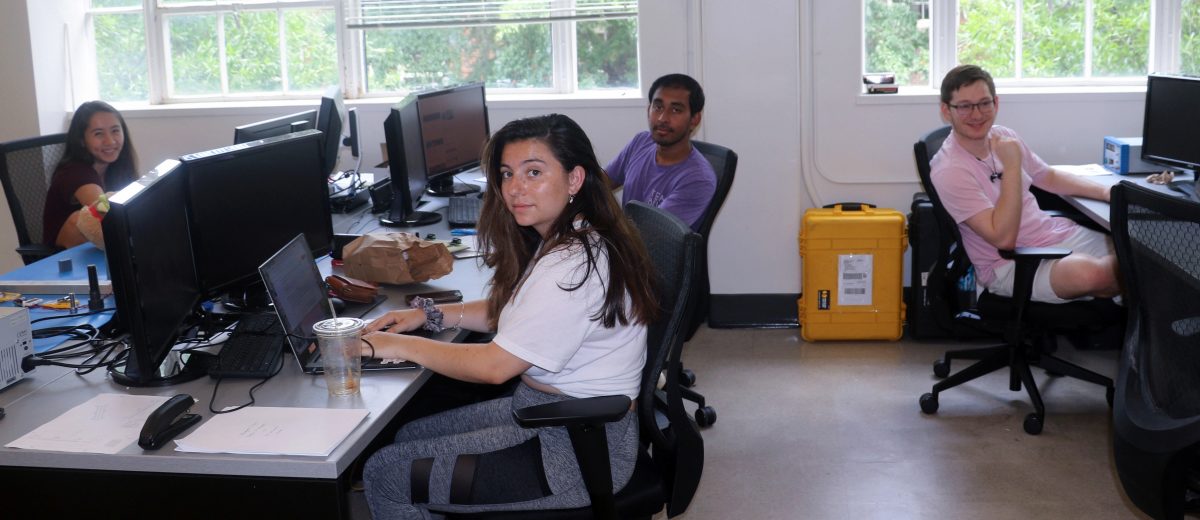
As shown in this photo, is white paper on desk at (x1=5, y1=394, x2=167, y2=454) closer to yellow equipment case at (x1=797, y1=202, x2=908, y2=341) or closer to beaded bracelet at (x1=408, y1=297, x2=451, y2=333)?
beaded bracelet at (x1=408, y1=297, x2=451, y2=333)

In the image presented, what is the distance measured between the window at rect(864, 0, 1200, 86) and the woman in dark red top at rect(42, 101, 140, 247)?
3.12m

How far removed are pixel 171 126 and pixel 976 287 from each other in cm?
385

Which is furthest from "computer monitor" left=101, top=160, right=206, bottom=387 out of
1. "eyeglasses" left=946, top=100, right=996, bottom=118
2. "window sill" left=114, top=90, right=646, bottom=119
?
"window sill" left=114, top=90, right=646, bottom=119

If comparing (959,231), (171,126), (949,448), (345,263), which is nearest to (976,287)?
(959,231)

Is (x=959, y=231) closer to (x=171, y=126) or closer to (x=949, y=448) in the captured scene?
(x=949, y=448)

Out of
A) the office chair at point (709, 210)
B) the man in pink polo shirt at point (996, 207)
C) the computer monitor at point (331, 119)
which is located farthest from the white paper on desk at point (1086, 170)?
the computer monitor at point (331, 119)

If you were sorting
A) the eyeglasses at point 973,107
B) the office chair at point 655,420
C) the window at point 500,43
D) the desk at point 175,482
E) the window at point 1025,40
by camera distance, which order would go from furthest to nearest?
the window at point 500,43 < the window at point 1025,40 < the eyeglasses at point 973,107 < the office chair at point 655,420 < the desk at point 175,482

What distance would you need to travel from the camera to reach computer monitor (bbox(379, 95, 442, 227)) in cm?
373

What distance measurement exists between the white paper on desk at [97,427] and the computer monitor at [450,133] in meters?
1.92

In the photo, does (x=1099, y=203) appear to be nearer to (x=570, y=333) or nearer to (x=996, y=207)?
(x=996, y=207)

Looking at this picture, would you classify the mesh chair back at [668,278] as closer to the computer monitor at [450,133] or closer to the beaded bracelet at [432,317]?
the beaded bracelet at [432,317]

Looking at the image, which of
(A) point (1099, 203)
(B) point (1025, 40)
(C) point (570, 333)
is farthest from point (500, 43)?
(C) point (570, 333)

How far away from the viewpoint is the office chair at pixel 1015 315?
354 centimetres

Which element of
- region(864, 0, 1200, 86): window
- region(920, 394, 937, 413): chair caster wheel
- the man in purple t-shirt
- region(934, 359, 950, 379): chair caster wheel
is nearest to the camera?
the man in purple t-shirt
